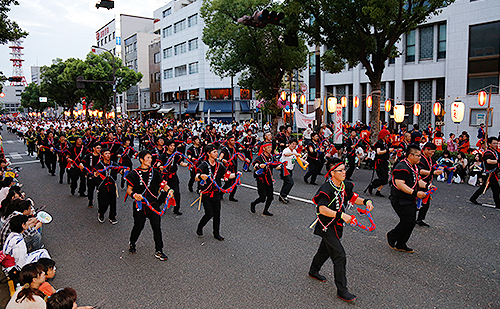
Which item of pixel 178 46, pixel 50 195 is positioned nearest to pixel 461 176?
pixel 50 195

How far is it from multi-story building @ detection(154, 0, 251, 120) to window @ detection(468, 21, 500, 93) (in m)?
29.8

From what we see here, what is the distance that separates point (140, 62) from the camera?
63062 mm

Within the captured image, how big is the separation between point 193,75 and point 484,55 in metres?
36.2

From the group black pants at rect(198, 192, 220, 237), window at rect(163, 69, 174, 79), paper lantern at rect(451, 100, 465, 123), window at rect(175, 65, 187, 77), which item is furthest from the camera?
window at rect(163, 69, 174, 79)

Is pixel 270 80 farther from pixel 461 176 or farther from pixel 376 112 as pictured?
pixel 461 176

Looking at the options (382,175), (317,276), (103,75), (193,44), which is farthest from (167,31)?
(317,276)

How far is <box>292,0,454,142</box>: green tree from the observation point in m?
13.1

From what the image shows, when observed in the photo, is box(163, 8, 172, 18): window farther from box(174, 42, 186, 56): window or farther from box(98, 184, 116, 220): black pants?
box(98, 184, 116, 220): black pants

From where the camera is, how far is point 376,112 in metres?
15.6

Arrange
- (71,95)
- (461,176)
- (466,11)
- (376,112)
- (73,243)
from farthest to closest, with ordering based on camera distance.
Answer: (71,95) → (466,11) → (376,112) → (461,176) → (73,243)

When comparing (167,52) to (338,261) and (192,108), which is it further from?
(338,261)

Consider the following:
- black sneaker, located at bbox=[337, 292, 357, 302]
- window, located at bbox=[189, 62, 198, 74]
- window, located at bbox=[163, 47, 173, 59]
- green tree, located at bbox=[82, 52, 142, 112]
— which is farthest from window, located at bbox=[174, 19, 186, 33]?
black sneaker, located at bbox=[337, 292, 357, 302]

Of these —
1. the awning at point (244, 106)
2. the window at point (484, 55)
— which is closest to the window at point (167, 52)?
the awning at point (244, 106)

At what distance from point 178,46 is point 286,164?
155 feet
